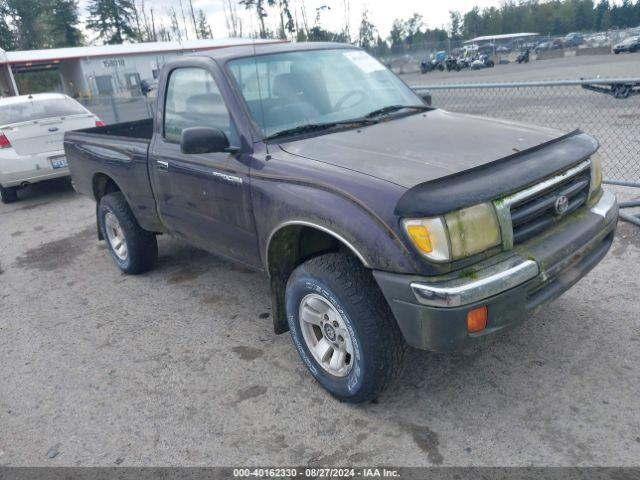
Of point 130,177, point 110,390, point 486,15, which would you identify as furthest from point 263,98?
point 486,15

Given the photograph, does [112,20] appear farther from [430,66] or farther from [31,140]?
[31,140]

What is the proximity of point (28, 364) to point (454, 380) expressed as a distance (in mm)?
2889

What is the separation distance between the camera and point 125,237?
501cm

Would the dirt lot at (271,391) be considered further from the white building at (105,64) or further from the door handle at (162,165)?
the white building at (105,64)

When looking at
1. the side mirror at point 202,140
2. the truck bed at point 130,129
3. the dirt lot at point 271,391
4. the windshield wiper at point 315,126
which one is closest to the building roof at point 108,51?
the truck bed at point 130,129

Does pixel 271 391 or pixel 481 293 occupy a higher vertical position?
pixel 481 293

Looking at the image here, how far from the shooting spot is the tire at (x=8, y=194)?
8805 millimetres

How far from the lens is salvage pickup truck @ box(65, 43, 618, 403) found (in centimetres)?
249

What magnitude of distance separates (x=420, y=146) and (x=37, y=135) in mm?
7187

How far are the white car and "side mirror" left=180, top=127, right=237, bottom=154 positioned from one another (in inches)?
238

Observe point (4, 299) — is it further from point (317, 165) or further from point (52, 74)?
point (52, 74)

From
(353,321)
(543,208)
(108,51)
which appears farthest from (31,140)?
(108,51)

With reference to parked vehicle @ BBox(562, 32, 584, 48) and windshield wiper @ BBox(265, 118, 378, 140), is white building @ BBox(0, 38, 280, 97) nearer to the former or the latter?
parked vehicle @ BBox(562, 32, 584, 48)

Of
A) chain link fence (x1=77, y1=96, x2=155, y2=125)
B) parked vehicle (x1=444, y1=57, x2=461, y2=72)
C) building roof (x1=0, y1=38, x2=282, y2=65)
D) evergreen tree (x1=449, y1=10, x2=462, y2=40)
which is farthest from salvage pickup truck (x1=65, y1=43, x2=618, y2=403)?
evergreen tree (x1=449, y1=10, x2=462, y2=40)
